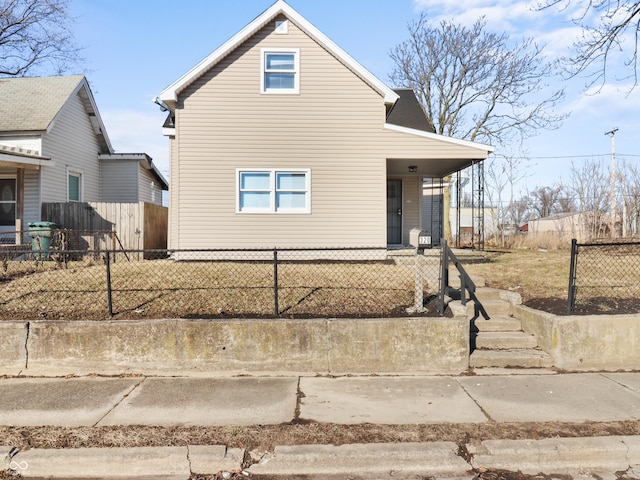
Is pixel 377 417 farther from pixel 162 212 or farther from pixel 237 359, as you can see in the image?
pixel 162 212

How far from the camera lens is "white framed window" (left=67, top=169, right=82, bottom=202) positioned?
15.8 metres

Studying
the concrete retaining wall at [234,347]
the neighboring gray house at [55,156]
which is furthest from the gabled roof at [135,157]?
the concrete retaining wall at [234,347]

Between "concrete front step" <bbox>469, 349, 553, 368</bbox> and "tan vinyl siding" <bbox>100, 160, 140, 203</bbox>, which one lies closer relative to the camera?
"concrete front step" <bbox>469, 349, 553, 368</bbox>

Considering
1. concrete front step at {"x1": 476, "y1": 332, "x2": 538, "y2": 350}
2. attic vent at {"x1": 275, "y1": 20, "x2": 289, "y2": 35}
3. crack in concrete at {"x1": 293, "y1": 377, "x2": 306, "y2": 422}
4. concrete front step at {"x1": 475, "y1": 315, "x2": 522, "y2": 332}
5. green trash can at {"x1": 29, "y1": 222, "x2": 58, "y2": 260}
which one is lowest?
crack in concrete at {"x1": 293, "y1": 377, "x2": 306, "y2": 422}

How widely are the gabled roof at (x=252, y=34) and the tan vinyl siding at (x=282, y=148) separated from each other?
0.18 metres

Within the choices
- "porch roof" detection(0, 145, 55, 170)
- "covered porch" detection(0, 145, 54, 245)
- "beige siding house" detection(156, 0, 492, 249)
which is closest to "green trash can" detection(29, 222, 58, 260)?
"covered porch" detection(0, 145, 54, 245)

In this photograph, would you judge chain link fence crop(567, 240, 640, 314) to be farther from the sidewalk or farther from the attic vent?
the attic vent

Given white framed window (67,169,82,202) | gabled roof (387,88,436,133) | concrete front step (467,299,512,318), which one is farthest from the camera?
white framed window (67,169,82,202)

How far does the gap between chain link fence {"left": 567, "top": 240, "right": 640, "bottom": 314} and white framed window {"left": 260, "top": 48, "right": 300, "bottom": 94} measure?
303 inches

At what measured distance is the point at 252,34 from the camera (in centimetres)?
1076

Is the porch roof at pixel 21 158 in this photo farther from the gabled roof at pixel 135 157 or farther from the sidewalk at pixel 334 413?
the sidewalk at pixel 334 413

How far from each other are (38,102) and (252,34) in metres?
9.89

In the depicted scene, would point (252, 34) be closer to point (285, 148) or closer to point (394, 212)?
point (285, 148)

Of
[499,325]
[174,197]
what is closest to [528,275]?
[499,325]
